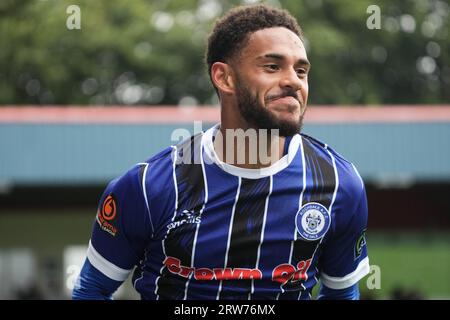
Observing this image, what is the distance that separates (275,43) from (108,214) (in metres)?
0.96

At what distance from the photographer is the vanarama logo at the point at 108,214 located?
297 cm

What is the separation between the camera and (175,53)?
25734mm

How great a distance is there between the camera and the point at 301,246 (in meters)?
2.95

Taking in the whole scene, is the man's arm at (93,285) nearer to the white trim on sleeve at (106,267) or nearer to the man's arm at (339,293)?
the white trim on sleeve at (106,267)

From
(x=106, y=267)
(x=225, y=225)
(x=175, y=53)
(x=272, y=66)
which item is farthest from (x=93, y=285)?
(x=175, y=53)

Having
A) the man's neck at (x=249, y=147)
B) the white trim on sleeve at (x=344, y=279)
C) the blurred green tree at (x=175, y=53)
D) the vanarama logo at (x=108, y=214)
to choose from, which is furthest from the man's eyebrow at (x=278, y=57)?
the blurred green tree at (x=175, y=53)

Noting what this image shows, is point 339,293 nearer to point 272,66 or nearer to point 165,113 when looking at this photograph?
point 272,66

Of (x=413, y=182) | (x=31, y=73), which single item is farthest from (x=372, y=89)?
(x=413, y=182)

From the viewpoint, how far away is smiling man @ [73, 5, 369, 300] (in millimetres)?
2861

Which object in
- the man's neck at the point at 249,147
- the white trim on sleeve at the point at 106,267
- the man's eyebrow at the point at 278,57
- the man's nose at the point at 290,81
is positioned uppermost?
the man's eyebrow at the point at 278,57

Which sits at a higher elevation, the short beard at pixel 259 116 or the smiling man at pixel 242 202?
the short beard at pixel 259 116
